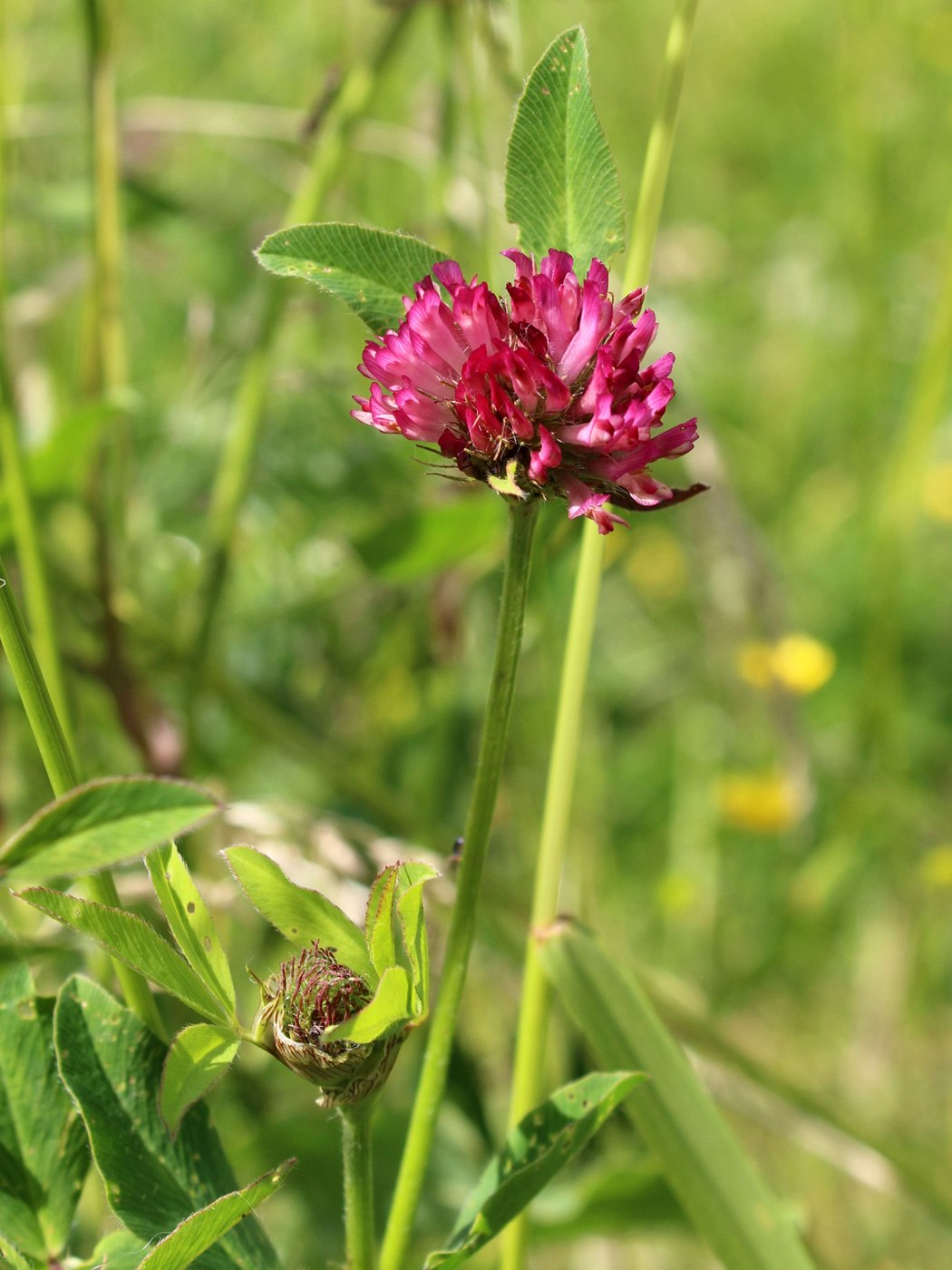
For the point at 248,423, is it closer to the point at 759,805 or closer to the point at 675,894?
the point at 675,894

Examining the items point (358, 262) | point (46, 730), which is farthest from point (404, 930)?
point (358, 262)

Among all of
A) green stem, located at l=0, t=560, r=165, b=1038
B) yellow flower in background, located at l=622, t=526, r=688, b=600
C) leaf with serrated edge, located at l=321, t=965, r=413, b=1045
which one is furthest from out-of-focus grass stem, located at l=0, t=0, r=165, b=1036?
yellow flower in background, located at l=622, t=526, r=688, b=600

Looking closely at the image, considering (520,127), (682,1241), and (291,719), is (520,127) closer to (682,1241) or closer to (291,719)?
(291,719)

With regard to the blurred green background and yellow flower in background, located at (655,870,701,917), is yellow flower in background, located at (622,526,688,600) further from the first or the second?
yellow flower in background, located at (655,870,701,917)

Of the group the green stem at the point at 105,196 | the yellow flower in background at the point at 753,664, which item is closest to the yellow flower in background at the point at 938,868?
the yellow flower in background at the point at 753,664

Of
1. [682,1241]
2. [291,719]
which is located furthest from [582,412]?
[682,1241]

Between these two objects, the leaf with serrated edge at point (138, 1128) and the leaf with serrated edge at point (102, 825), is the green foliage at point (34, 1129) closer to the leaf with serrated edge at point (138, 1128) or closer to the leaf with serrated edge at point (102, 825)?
the leaf with serrated edge at point (138, 1128)
